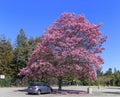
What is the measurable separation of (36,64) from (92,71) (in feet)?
24.3

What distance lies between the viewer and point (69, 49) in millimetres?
39844

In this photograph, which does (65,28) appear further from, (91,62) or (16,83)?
(16,83)

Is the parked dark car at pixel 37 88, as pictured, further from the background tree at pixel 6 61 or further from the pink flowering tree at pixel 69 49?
the background tree at pixel 6 61

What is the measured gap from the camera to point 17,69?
79.4 meters

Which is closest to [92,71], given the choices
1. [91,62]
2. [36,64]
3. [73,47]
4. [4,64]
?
[91,62]

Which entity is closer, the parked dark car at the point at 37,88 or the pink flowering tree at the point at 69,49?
the parked dark car at the point at 37,88

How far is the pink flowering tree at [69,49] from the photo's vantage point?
132 ft

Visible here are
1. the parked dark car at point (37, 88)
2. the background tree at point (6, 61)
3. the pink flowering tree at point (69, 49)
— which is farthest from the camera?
the background tree at point (6, 61)

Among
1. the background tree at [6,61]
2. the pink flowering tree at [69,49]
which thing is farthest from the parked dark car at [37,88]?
the background tree at [6,61]

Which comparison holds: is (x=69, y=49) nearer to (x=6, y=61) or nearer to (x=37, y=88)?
(x=37, y=88)

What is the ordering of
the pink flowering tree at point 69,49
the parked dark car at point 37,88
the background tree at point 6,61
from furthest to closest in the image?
the background tree at point 6,61, the pink flowering tree at point 69,49, the parked dark car at point 37,88

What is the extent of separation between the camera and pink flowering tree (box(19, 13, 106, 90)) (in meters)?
40.3

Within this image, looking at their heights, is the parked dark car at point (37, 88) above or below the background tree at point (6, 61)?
below

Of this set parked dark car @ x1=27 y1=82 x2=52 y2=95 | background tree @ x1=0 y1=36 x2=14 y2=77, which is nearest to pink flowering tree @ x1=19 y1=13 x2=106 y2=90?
parked dark car @ x1=27 y1=82 x2=52 y2=95
